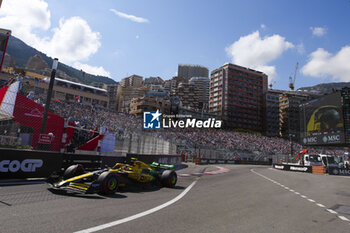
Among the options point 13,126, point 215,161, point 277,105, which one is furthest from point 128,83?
point 13,126

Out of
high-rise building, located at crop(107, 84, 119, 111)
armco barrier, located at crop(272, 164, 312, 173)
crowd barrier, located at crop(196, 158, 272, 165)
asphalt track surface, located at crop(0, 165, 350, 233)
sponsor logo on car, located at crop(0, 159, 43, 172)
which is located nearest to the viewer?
asphalt track surface, located at crop(0, 165, 350, 233)

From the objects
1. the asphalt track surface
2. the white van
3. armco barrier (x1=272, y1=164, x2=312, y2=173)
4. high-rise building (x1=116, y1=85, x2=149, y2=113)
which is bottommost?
the asphalt track surface

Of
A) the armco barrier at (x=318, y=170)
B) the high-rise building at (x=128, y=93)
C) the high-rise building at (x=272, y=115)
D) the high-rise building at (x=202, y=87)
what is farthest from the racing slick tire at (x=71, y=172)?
the high-rise building at (x=202, y=87)

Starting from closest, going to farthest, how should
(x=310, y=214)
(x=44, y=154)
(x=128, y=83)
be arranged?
(x=310, y=214) < (x=44, y=154) < (x=128, y=83)

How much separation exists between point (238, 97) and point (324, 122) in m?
76.0

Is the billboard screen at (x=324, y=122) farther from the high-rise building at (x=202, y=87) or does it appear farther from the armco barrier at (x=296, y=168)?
the high-rise building at (x=202, y=87)

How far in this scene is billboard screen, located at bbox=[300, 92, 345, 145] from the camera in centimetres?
3275

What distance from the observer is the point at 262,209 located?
6.10 metres

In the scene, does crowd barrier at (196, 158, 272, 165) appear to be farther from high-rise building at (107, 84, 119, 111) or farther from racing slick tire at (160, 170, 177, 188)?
high-rise building at (107, 84, 119, 111)

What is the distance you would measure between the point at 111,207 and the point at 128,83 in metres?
201

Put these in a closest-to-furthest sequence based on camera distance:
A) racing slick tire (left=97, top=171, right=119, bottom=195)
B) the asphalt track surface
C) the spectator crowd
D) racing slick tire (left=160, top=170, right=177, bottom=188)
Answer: the asphalt track surface → racing slick tire (left=97, top=171, right=119, bottom=195) → racing slick tire (left=160, top=170, right=177, bottom=188) → the spectator crowd

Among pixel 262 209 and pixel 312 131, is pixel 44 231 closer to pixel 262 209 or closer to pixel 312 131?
pixel 262 209

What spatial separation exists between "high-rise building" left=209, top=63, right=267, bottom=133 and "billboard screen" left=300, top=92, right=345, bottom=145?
65.3m

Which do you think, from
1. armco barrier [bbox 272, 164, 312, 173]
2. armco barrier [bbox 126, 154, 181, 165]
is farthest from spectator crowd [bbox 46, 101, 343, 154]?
armco barrier [bbox 272, 164, 312, 173]
